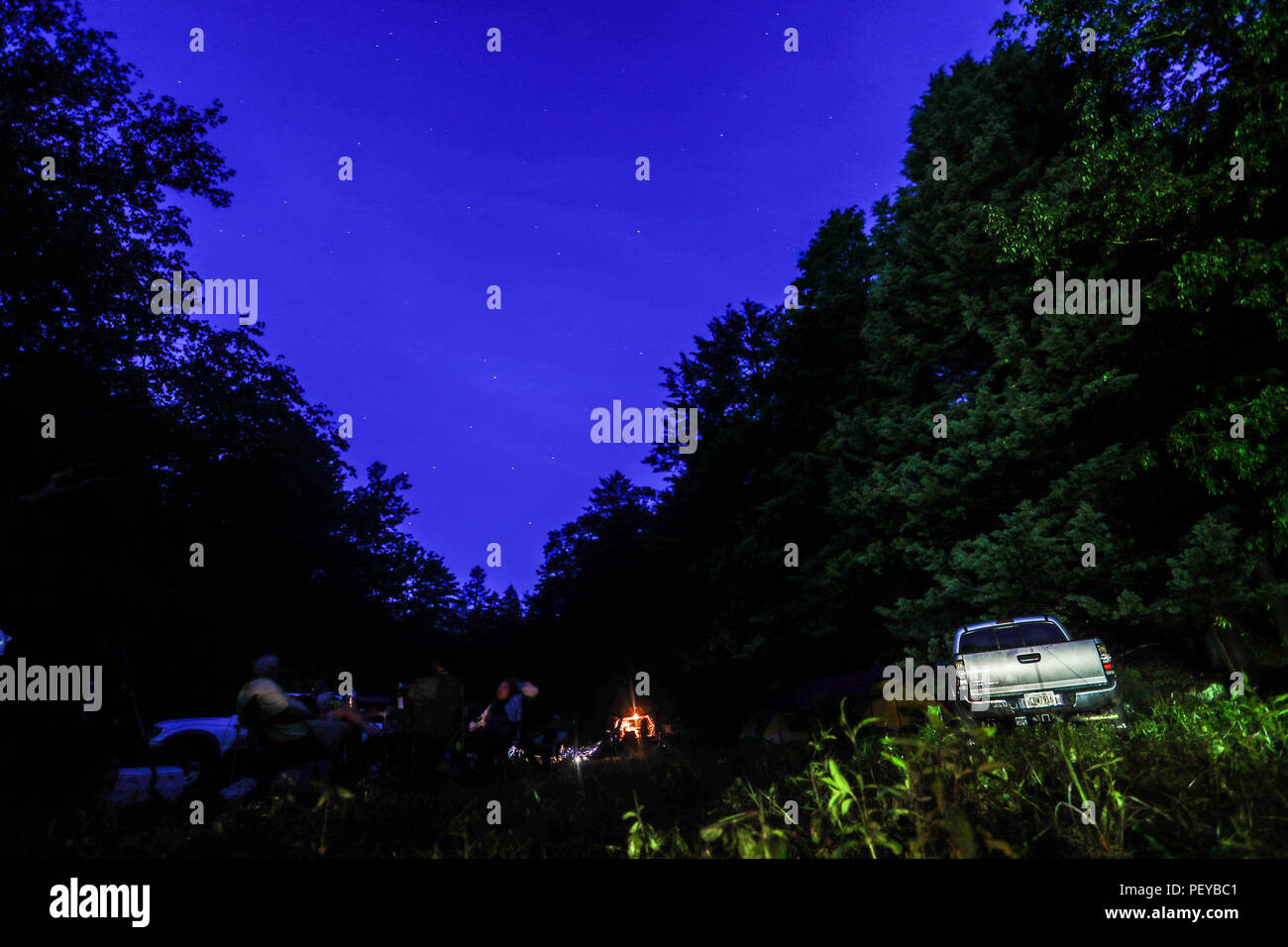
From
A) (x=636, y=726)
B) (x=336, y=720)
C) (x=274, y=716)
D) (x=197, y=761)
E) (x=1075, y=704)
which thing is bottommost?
(x=636, y=726)

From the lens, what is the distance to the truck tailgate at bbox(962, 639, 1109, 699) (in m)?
8.51

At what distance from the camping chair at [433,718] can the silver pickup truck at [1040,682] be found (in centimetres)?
552

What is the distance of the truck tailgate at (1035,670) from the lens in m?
8.51

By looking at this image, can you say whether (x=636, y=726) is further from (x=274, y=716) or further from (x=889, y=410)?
(x=274, y=716)

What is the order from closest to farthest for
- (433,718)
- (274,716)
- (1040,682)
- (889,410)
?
(274,716)
(433,718)
(1040,682)
(889,410)

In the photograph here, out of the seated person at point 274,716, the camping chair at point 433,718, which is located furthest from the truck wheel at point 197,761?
the camping chair at point 433,718

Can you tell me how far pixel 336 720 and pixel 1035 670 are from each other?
313 inches

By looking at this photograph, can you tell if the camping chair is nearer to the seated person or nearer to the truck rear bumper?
the seated person

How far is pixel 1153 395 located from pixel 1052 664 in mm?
9231

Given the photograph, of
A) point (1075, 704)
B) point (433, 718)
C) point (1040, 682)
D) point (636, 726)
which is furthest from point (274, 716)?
point (636, 726)

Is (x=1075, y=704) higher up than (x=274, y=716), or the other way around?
(x=274, y=716)

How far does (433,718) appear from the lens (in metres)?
7.29

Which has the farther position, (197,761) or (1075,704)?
(197,761)

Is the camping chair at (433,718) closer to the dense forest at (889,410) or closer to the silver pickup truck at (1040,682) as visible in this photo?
the dense forest at (889,410)
